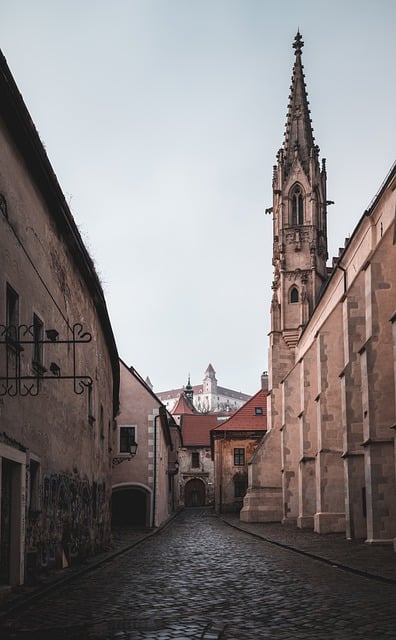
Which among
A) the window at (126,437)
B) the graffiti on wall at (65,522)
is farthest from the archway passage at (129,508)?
the graffiti on wall at (65,522)

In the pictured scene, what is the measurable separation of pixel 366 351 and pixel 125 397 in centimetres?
1840

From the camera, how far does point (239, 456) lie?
218 ft

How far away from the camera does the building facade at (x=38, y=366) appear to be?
1187cm

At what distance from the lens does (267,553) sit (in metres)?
20.1

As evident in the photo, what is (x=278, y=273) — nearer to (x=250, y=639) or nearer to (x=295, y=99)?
(x=295, y=99)

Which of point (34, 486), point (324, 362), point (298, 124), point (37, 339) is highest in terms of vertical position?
point (298, 124)

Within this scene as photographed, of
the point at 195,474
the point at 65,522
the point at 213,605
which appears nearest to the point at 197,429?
the point at 195,474

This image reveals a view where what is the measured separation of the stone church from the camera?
22.5 m

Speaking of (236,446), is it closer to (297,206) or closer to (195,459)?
(297,206)

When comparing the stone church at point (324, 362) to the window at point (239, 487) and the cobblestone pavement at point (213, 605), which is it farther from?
the window at point (239, 487)

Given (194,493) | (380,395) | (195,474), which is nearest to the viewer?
(380,395)

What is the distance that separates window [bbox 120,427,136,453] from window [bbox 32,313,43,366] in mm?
23500

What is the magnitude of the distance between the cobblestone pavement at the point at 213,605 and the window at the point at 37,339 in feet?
12.1

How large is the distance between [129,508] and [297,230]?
64.4ft
